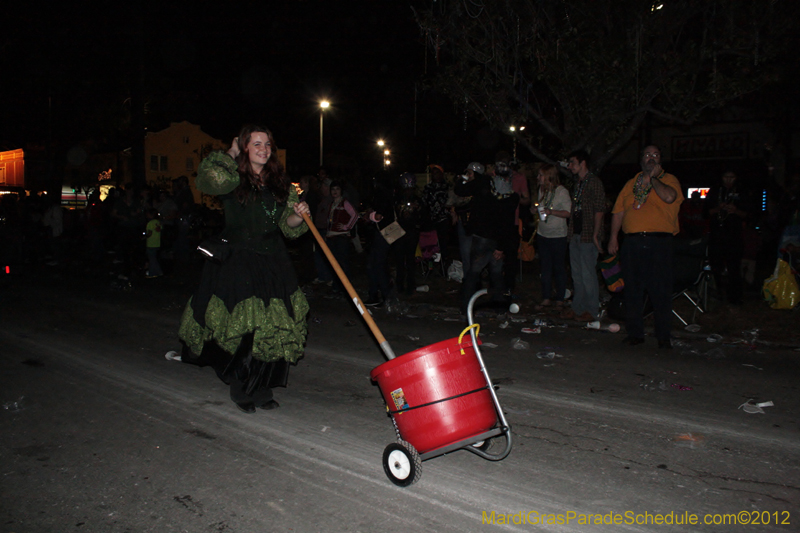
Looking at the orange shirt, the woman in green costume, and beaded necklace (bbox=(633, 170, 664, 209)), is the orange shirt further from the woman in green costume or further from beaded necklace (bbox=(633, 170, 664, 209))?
the woman in green costume

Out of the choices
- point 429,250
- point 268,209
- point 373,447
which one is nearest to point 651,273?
point 373,447

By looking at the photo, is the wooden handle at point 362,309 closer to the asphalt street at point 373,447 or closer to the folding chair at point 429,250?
the asphalt street at point 373,447

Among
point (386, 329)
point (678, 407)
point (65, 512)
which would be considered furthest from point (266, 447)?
point (386, 329)

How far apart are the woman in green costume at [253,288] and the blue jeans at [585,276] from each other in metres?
4.46

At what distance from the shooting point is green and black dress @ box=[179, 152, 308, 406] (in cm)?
462

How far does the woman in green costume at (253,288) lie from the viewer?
457 centimetres

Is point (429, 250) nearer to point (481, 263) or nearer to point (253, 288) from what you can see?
point (481, 263)

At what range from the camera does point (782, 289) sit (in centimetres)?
852

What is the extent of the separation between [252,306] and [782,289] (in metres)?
7.25

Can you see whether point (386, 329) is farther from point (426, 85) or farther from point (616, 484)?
point (426, 85)

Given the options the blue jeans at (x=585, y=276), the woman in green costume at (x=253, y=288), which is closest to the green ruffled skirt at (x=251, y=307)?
the woman in green costume at (x=253, y=288)

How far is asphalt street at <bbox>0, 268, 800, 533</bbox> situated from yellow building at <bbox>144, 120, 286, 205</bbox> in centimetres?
5728

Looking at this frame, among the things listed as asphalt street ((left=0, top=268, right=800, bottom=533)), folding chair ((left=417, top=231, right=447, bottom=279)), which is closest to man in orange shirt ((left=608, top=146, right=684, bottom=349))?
→ asphalt street ((left=0, top=268, right=800, bottom=533))

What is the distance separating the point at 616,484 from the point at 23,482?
3285mm
